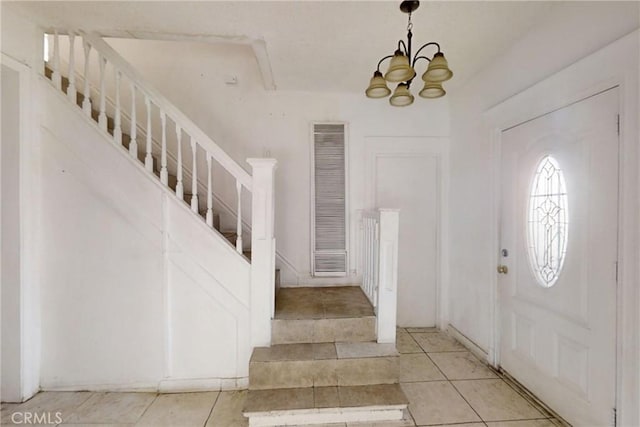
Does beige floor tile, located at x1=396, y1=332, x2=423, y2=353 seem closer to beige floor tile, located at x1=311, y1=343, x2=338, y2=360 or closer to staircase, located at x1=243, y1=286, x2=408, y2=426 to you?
staircase, located at x1=243, y1=286, x2=408, y2=426

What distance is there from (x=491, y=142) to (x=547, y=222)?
87cm

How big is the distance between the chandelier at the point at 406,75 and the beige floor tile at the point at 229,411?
2.31 meters

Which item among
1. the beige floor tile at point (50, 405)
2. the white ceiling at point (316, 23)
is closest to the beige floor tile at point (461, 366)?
the white ceiling at point (316, 23)

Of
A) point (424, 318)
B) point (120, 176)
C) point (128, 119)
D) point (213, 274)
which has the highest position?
point (128, 119)

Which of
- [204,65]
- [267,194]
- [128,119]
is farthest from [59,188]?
[204,65]

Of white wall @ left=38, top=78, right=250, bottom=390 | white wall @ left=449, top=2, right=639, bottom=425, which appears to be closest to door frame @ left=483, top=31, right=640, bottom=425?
A: white wall @ left=449, top=2, right=639, bottom=425

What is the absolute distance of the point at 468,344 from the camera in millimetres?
2936

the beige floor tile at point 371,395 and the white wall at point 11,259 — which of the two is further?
the white wall at point 11,259

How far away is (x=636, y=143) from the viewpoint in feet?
4.91

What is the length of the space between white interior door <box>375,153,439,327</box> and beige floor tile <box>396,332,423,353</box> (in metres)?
0.22

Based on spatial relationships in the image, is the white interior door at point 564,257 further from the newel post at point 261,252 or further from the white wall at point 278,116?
the newel post at point 261,252

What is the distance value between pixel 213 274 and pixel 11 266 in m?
1.42

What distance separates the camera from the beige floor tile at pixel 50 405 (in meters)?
2.03

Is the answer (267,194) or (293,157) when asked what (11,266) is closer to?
(267,194)
